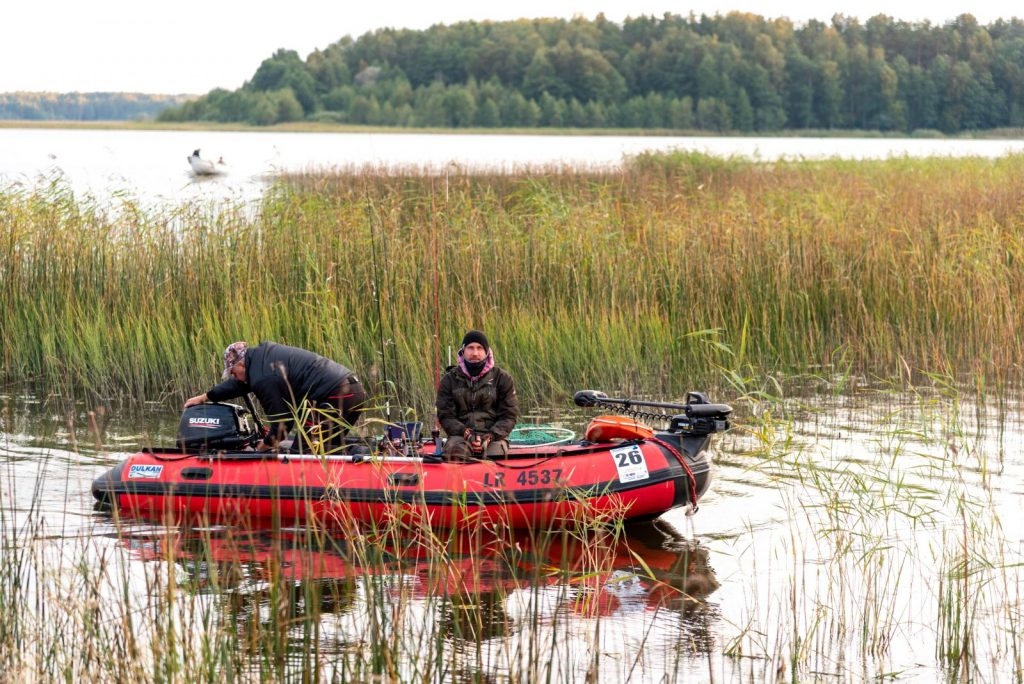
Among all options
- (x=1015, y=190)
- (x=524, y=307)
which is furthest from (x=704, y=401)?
(x=1015, y=190)

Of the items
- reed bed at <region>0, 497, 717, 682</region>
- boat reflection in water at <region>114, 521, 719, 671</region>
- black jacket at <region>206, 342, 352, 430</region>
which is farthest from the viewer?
black jacket at <region>206, 342, 352, 430</region>

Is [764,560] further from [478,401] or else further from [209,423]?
[209,423]

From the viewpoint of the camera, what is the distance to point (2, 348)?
36.2 ft

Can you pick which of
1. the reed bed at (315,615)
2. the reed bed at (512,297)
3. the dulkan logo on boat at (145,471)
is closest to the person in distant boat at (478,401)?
the reed bed at (315,615)

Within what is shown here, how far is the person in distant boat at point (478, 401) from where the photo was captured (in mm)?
7672

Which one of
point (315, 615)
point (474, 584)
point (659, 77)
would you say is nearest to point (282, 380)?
point (474, 584)

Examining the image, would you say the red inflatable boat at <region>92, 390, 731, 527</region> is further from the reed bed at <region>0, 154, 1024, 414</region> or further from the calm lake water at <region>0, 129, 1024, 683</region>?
the reed bed at <region>0, 154, 1024, 414</region>

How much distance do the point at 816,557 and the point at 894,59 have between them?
7810cm

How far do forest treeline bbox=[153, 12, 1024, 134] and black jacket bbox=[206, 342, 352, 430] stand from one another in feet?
212

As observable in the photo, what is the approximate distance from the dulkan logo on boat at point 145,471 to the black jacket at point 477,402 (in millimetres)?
1705

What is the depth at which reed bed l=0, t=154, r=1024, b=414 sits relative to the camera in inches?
412

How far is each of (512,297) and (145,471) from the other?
417 cm

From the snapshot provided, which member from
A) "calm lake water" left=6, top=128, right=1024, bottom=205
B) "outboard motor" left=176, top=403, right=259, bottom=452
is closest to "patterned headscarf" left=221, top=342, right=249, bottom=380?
"outboard motor" left=176, top=403, right=259, bottom=452

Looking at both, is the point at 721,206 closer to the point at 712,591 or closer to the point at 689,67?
the point at 712,591
